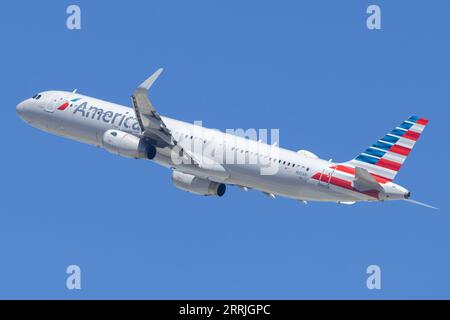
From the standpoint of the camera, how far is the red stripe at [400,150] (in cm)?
8056

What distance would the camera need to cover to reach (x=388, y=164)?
8075 centimetres

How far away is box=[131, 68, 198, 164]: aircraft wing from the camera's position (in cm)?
8481

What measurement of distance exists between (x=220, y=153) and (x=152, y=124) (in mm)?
4669

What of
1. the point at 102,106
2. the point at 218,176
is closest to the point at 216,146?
the point at 218,176

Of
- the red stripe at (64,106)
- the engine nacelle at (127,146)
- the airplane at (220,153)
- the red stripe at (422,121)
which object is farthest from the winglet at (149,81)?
the red stripe at (422,121)

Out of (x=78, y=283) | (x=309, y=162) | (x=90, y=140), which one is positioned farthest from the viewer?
(x=90, y=140)

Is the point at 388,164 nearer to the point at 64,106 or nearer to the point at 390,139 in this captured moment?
the point at 390,139

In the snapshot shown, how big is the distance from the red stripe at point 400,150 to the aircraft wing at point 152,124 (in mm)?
13040

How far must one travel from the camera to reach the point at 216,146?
284ft

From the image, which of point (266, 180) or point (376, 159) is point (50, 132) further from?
point (376, 159)

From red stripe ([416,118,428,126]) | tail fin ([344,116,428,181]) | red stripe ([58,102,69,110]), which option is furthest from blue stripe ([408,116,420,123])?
red stripe ([58,102,69,110])

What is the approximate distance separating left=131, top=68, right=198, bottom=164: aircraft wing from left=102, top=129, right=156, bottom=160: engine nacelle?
0.70 metres

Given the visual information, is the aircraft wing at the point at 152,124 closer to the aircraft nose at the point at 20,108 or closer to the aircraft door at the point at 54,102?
the aircraft door at the point at 54,102

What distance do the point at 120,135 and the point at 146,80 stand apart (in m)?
5.56
